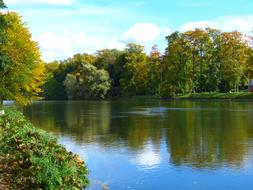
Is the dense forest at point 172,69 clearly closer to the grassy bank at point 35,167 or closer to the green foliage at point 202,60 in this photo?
the green foliage at point 202,60

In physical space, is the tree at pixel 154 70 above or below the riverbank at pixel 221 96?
above

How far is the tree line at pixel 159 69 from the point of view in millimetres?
95438

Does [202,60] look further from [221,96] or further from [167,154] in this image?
[167,154]

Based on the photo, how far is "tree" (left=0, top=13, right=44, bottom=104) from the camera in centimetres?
4212

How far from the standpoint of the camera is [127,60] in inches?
4870

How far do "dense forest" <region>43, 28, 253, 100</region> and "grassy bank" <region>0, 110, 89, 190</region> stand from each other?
81.1 m

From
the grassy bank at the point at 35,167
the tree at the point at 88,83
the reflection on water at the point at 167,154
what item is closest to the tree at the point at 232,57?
the tree at the point at 88,83

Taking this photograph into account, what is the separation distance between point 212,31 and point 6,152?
304 feet

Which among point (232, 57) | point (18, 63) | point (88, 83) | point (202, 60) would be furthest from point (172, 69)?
point (18, 63)

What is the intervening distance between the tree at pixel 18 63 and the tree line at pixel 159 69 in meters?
0.21

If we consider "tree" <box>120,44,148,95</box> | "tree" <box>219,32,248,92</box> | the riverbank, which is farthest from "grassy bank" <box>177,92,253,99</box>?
"tree" <box>120,44,148,95</box>

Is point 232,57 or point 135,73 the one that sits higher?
point 232,57

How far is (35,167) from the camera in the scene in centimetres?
1282

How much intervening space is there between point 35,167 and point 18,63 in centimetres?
3087
